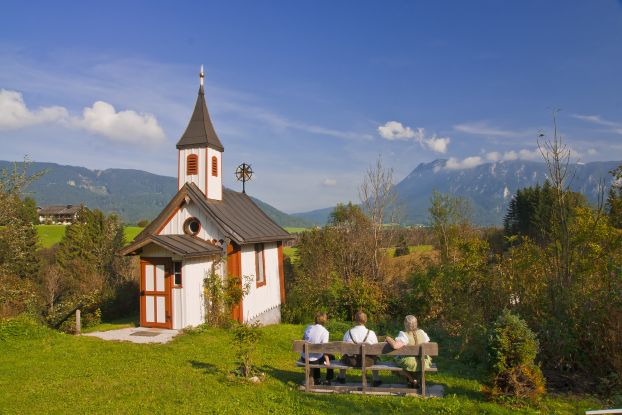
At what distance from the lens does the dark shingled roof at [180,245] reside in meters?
14.0

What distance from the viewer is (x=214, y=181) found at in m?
17.9

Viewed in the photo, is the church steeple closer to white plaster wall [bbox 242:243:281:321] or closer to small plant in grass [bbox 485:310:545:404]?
white plaster wall [bbox 242:243:281:321]

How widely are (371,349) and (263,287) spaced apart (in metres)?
11.1

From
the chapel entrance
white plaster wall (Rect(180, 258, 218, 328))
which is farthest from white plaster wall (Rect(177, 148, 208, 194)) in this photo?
the chapel entrance

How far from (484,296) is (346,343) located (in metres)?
6.20

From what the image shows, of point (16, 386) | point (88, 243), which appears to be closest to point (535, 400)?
point (16, 386)

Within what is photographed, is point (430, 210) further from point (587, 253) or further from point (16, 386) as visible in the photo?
point (16, 386)

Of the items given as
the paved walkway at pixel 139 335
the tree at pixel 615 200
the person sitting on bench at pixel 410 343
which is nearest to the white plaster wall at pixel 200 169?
the paved walkway at pixel 139 335

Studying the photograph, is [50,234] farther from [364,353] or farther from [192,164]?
[364,353]

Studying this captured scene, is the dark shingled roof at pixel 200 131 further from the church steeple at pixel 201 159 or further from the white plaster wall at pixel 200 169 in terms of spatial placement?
the white plaster wall at pixel 200 169

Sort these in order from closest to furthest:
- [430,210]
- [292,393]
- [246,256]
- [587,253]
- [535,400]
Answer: [535,400] < [292,393] < [587,253] < [246,256] < [430,210]

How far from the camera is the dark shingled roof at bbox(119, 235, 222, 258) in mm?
14047

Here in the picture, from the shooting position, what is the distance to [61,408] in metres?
7.33

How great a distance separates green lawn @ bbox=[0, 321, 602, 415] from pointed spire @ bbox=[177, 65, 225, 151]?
27.0 ft
